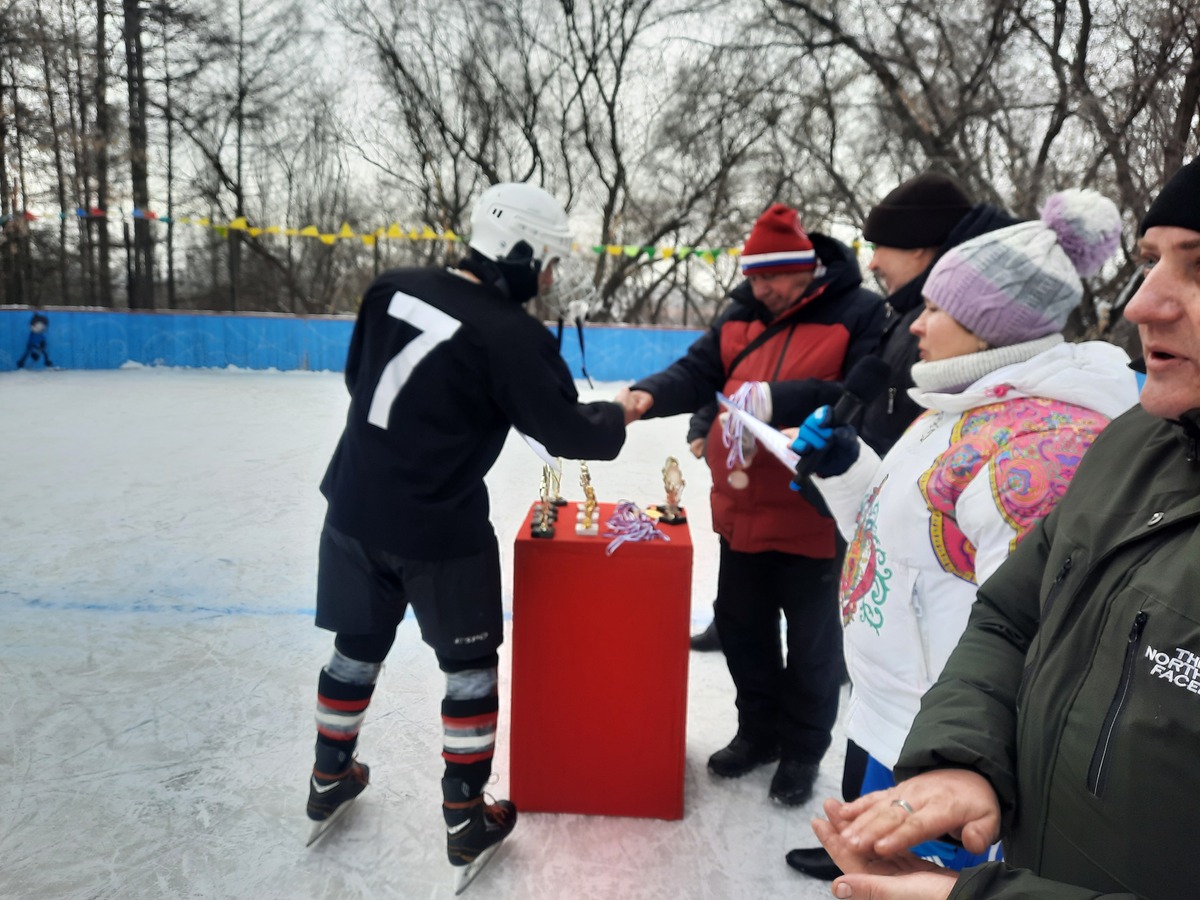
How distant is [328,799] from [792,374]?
5.88 feet

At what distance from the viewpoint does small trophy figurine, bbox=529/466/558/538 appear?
7.70 ft

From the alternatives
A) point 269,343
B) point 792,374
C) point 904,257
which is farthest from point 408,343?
point 269,343

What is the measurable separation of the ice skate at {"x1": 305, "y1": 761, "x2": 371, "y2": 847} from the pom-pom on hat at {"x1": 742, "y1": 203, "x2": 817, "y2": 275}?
1880mm

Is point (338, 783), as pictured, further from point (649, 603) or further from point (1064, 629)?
point (1064, 629)

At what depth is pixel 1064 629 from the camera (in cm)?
88

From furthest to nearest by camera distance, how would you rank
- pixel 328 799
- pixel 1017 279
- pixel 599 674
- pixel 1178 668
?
1. pixel 599 674
2. pixel 328 799
3. pixel 1017 279
4. pixel 1178 668

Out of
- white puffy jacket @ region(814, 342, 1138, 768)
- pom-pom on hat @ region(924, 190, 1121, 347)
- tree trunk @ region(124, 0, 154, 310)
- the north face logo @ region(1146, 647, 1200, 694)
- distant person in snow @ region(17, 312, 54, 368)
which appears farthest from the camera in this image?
tree trunk @ region(124, 0, 154, 310)

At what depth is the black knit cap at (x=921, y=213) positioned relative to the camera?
229 centimetres

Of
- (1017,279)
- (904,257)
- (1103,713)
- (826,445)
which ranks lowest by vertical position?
(1103,713)

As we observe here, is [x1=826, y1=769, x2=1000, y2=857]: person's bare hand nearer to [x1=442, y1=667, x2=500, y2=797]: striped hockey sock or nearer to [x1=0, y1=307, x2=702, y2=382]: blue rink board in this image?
[x1=442, y1=667, x2=500, y2=797]: striped hockey sock

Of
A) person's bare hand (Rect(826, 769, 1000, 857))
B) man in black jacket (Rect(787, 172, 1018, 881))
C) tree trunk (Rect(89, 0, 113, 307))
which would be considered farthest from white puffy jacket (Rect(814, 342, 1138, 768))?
tree trunk (Rect(89, 0, 113, 307))

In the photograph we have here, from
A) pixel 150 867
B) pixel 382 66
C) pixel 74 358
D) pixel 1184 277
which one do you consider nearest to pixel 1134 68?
pixel 1184 277

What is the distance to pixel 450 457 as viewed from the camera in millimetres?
2004

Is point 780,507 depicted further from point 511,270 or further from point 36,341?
point 36,341
